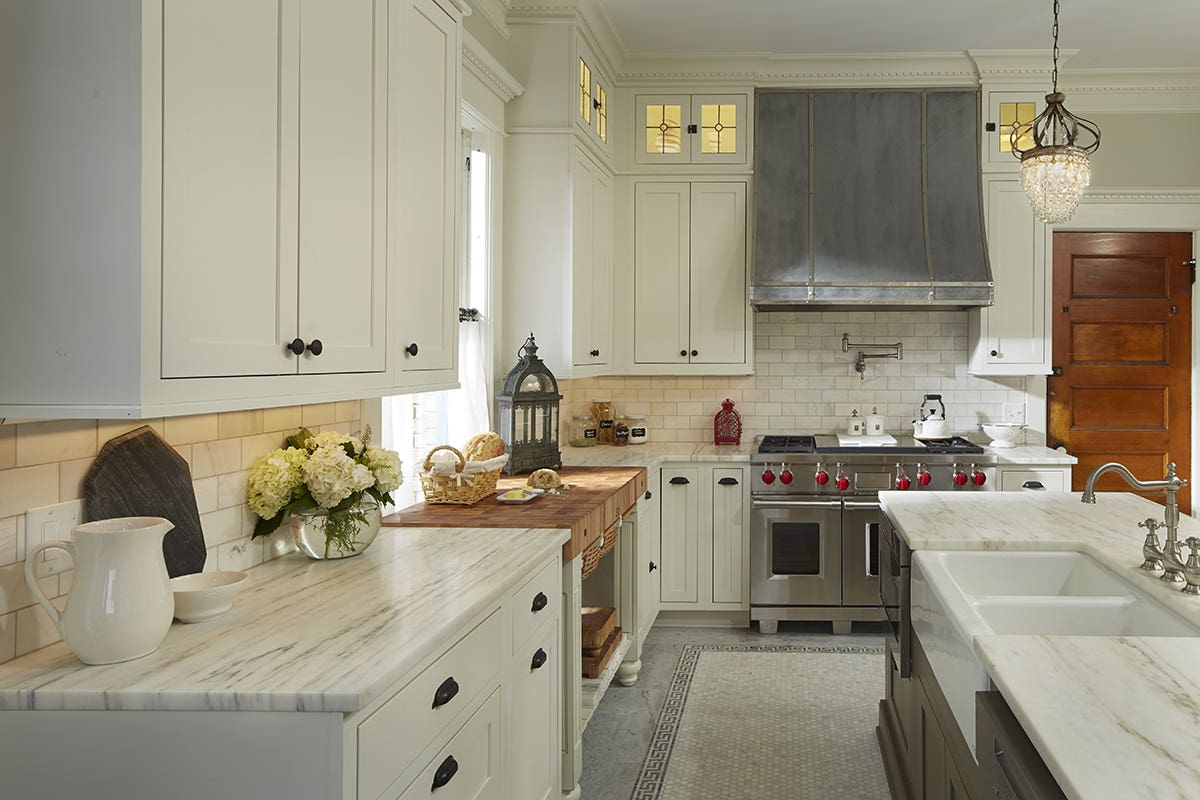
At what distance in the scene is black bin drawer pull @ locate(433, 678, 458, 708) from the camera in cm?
173

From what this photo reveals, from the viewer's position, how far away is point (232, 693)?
4.47 feet

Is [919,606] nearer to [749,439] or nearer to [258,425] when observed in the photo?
[258,425]

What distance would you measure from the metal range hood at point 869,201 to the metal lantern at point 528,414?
1.59 meters

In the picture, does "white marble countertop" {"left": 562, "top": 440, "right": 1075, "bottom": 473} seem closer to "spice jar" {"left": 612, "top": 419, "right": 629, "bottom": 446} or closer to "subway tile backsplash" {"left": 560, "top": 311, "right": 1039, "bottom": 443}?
"spice jar" {"left": 612, "top": 419, "right": 629, "bottom": 446}

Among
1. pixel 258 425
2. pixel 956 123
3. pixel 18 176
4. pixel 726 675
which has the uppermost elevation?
pixel 956 123

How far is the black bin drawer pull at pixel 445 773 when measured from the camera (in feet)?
5.72

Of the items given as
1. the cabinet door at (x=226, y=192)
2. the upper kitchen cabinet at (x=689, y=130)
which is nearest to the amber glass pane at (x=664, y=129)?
the upper kitchen cabinet at (x=689, y=130)

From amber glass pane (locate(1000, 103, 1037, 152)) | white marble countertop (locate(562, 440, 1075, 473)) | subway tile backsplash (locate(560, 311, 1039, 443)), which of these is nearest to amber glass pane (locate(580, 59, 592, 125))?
subway tile backsplash (locate(560, 311, 1039, 443))

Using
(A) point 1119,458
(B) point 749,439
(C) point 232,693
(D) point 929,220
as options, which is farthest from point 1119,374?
(C) point 232,693

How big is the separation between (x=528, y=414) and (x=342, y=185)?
1891 millimetres

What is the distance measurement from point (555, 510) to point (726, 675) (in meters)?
1.74

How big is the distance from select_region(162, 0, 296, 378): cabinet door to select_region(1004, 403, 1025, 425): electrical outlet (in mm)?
4583

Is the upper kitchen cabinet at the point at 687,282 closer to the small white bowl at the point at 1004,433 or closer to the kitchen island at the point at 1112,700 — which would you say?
the small white bowl at the point at 1004,433

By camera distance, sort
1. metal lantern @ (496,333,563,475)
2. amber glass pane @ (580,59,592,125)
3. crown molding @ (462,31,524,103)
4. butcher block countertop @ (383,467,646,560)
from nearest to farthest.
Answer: butcher block countertop @ (383,467,646,560) < crown molding @ (462,31,524,103) < metal lantern @ (496,333,563,475) < amber glass pane @ (580,59,592,125)
